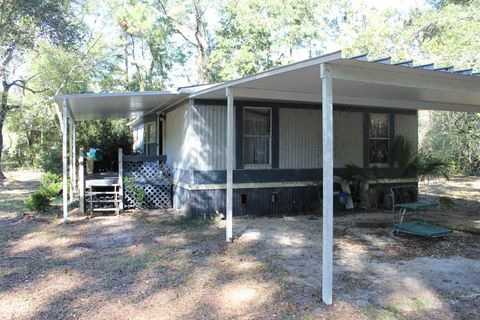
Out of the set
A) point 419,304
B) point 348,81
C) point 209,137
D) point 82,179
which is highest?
point 348,81

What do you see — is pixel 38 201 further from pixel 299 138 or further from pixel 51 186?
pixel 299 138

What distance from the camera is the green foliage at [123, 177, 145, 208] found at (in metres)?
9.62

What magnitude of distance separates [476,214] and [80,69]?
20.9 metres

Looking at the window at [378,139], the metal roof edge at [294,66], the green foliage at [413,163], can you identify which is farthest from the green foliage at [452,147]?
the metal roof edge at [294,66]

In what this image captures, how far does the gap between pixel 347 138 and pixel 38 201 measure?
763 cm

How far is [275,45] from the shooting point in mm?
23062

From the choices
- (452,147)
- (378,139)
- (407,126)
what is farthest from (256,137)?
(452,147)

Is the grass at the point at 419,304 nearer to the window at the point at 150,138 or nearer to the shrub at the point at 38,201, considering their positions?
the shrub at the point at 38,201

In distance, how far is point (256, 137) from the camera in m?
9.12

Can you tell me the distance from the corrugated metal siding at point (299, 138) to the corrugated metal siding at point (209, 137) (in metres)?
1.41

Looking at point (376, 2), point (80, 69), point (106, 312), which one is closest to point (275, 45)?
point (376, 2)

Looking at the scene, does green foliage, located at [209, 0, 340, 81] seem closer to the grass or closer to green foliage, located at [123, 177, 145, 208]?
green foliage, located at [123, 177, 145, 208]

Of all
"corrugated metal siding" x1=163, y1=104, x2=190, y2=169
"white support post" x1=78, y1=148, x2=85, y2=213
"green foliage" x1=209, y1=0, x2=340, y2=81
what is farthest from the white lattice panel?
"green foliage" x1=209, y1=0, x2=340, y2=81

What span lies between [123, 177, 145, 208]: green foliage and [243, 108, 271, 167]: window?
2.71 m
